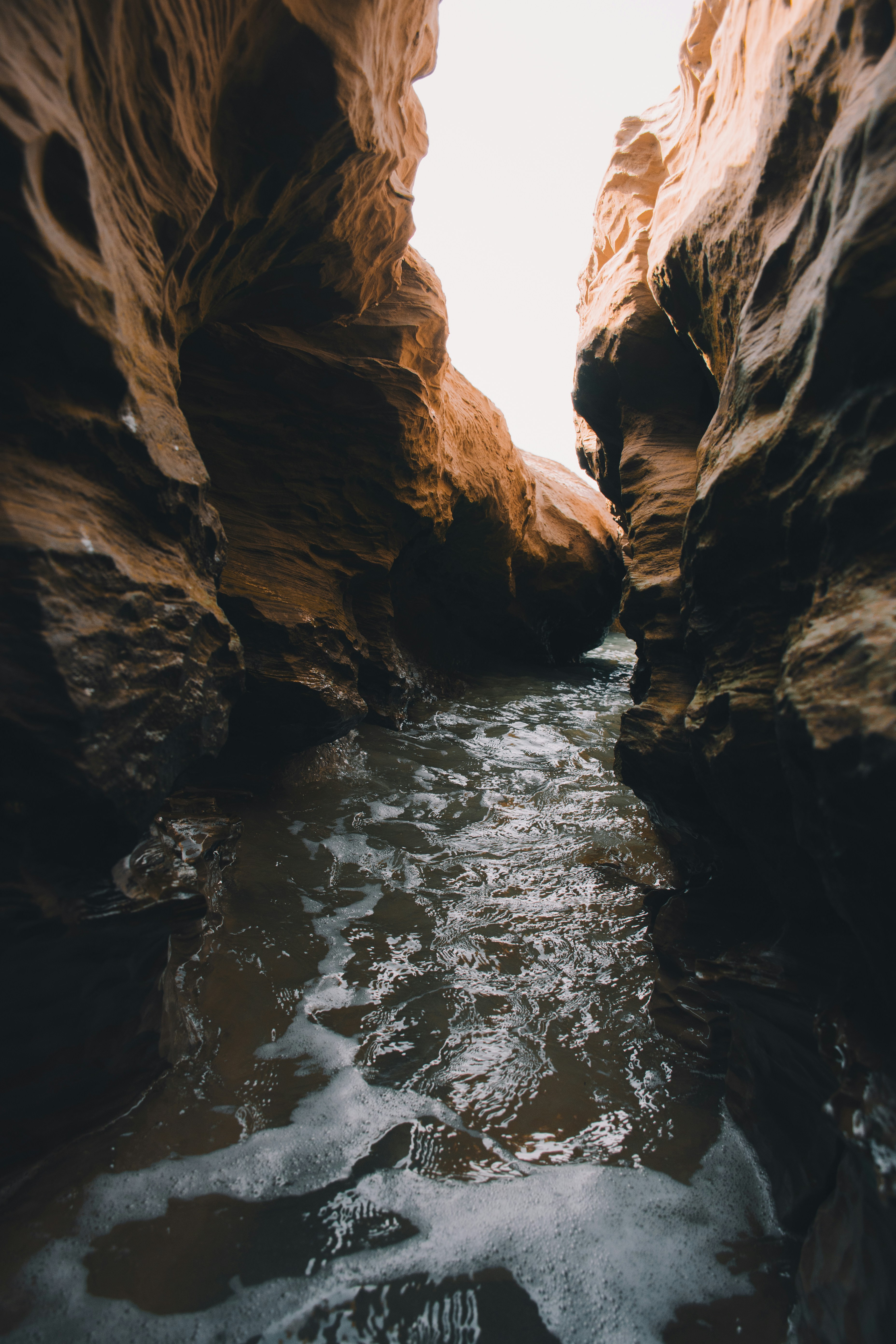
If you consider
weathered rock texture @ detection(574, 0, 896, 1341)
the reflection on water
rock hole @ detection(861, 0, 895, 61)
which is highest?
rock hole @ detection(861, 0, 895, 61)

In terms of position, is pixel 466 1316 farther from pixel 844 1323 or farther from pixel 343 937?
pixel 343 937

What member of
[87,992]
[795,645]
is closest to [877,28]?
[795,645]

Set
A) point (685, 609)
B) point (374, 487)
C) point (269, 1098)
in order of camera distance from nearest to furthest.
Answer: point (269, 1098)
point (685, 609)
point (374, 487)

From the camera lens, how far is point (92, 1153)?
7.40 ft

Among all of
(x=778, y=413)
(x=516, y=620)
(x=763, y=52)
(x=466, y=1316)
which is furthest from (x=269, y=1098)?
(x=516, y=620)

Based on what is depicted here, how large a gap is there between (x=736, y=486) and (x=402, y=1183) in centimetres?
329

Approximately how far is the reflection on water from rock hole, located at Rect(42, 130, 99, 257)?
326 cm

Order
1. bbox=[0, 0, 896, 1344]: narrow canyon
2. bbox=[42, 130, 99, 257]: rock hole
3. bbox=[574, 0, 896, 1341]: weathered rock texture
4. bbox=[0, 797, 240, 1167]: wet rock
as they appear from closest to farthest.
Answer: bbox=[574, 0, 896, 1341]: weathered rock texture → bbox=[0, 0, 896, 1344]: narrow canyon → bbox=[42, 130, 99, 257]: rock hole → bbox=[0, 797, 240, 1167]: wet rock

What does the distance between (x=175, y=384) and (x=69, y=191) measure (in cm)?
99

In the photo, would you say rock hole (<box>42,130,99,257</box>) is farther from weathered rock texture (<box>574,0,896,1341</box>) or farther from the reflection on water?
the reflection on water

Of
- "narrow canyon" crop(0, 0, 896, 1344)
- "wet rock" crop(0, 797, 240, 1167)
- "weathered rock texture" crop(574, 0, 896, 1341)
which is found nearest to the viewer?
"weathered rock texture" crop(574, 0, 896, 1341)

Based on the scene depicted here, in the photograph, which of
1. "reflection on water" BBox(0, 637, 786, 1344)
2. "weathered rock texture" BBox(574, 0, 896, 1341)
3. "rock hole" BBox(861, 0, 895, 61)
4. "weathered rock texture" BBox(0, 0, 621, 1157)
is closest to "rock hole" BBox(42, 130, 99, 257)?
"weathered rock texture" BBox(0, 0, 621, 1157)

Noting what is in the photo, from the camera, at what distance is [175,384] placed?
306 centimetres

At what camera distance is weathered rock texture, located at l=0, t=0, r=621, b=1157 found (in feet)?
6.42
